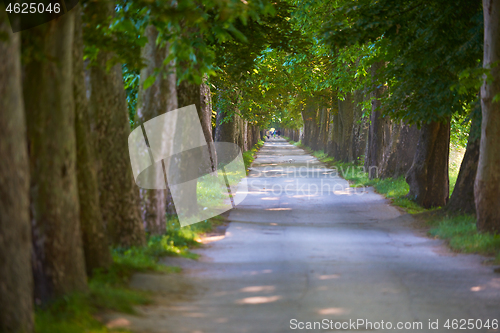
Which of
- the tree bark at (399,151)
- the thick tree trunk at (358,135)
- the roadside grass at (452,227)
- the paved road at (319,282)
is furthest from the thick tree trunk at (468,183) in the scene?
the thick tree trunk at (358,135)

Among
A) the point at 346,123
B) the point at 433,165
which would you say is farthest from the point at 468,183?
the point at 346,123

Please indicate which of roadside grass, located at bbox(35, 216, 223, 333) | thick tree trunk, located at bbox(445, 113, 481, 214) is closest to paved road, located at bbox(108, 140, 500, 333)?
roadside grass, located at bbox(35, 216, 223, 333)

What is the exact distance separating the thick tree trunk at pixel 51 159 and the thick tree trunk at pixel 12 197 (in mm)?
1008

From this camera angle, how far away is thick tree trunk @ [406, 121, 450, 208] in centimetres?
1453

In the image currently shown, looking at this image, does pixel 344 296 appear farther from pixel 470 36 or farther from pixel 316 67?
pixel 316 67

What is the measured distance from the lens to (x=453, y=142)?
27.5 meters

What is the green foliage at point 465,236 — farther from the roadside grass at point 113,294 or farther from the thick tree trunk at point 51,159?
the thick tree trunk at point 51,159

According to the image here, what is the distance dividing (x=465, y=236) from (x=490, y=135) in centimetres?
188

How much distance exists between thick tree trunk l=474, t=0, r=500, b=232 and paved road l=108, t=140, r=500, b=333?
3.67 ft

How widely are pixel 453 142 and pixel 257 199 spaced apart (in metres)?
15.2

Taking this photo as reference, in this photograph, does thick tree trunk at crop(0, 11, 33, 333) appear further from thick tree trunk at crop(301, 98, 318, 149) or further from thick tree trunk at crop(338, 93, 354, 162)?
thick tree trunk at crop(301, 98, 318, 149)

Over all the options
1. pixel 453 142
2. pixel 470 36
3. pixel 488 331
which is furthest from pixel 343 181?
pixel 488 331

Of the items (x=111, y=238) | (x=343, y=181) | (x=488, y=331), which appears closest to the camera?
(x=488, y=331)

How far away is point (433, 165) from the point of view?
14617mm
